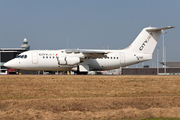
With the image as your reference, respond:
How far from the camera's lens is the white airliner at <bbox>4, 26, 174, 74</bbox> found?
4088cm

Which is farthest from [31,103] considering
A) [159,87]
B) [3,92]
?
[159,87]

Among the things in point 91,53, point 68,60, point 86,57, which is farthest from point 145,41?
point 68,60

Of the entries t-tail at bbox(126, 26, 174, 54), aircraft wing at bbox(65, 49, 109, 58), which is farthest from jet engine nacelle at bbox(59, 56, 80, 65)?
t-tail at bbox(126, 26, 174, 54)

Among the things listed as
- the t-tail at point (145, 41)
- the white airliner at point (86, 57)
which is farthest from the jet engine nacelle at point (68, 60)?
the t-tail at point (145, 41)

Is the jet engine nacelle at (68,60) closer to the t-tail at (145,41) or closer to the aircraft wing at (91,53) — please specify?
the aircraft wing at (91,53)

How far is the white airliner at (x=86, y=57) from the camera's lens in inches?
1609

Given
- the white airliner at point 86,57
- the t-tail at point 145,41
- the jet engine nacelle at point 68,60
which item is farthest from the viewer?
the t-tail at point 145,41

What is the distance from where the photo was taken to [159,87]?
2850cm

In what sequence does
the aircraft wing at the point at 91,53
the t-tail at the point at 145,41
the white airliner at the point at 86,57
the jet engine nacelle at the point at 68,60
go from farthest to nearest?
the t-tail at the point at 145,41 < the aircraft wing at the point at 91,53 < the jet engine nacelle at the point at 68,60 < the white airliner at the point at 86,57

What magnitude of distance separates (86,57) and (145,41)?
34.0 feet

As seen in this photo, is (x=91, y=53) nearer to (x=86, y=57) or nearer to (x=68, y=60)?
(x=86, y=57)

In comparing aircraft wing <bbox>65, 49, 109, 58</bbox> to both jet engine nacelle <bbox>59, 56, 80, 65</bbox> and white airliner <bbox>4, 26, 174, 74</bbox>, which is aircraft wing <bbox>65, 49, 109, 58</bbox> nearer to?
white airliner <bbox>4, 26, 174, 74</bbox>

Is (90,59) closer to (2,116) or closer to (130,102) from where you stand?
(130,102)

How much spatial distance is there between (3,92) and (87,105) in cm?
791
